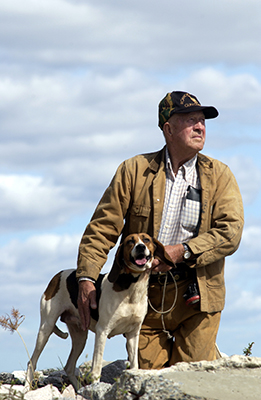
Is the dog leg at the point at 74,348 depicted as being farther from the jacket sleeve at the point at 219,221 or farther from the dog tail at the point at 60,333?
the jacket sleeve at the point at 219,221

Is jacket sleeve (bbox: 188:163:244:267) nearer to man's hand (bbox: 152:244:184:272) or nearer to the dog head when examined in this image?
man's hand (bbox: 152:244:184:272)

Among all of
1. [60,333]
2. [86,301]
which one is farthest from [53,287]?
[86,301]

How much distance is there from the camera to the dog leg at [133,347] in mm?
5582

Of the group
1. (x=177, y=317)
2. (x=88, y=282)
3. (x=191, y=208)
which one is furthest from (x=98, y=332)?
(x=191, y=208)

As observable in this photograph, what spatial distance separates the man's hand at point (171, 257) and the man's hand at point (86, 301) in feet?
2.22

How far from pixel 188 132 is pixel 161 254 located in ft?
4.31

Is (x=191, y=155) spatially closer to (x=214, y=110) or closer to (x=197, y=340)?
(x=214, y=110)

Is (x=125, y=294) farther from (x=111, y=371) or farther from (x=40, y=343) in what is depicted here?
(x=111, y=371)

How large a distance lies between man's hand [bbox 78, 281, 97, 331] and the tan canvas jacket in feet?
0.37

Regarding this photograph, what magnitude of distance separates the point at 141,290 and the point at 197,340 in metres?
0.89

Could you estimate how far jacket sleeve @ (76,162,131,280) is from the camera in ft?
18.6

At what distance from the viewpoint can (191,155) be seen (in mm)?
5879

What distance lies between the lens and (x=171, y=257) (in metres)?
5.34

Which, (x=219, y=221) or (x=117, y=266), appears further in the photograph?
(x=219, y=221)
